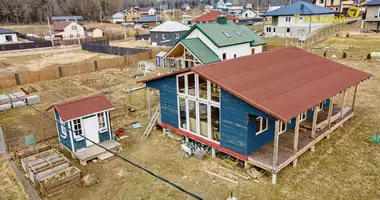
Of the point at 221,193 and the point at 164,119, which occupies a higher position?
the point at 164,119

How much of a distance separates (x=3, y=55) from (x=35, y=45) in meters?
8.02

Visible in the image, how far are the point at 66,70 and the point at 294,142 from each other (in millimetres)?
26722

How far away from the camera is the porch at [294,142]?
427 inches

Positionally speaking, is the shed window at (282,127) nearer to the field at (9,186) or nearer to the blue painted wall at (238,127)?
the blue painted wall at (238,127)

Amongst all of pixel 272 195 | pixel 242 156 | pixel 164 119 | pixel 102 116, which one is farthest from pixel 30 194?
pixel 272 195

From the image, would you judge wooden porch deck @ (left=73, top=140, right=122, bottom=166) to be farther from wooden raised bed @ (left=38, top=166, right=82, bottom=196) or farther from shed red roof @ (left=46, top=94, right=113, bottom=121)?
shed red roof @ (left=46, top=94, right=113, bottom=121)

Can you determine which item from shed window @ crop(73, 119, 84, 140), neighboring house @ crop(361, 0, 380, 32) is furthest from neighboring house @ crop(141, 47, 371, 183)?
neighboring house @ crop(361, 0, 380, 32)

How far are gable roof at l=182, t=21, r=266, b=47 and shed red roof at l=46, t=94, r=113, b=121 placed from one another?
37.3 feet

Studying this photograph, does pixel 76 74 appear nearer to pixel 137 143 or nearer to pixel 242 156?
pixel 137 143

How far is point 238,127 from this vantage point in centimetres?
1148

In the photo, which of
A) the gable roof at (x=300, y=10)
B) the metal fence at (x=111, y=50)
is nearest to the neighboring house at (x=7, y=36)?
the metal fence at (x=111, y=50)

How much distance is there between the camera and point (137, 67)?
34.9m

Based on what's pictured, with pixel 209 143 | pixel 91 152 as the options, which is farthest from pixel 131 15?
pixel 209 143

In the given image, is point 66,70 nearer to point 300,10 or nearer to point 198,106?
point 198,106
